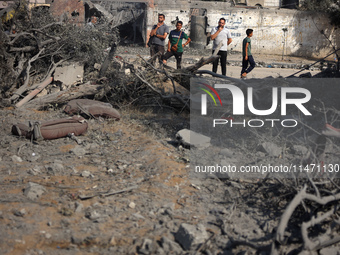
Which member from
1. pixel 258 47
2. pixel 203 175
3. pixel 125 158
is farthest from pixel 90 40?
Result: pixel 258 47

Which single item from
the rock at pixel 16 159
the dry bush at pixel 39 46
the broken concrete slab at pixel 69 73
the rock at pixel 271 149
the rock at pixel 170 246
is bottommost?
the rock at pixel 170 246

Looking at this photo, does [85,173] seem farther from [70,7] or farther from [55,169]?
[70,7]

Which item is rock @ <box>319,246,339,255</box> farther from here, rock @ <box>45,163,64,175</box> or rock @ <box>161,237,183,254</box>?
rock @ <box>45,163,64,175</box>

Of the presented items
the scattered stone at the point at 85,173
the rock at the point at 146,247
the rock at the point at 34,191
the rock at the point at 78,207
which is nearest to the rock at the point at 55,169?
the scattered stone at the point at 85,173

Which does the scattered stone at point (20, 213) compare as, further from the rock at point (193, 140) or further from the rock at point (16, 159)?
the rock at point (193, 140)

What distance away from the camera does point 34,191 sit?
4.27 m

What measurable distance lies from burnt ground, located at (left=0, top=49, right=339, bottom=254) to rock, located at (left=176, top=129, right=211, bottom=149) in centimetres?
16

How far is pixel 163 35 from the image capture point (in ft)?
32.4

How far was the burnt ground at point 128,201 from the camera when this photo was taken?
347 centimetres

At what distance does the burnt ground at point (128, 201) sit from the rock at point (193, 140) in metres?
0.16

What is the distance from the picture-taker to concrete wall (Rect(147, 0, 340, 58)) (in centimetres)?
1984

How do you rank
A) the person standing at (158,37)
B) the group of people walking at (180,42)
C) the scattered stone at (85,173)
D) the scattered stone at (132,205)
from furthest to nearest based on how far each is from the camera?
the person standing at (158,37)
the group of people walking at (180,42)
the scattered stone at (85,173)
the scattered stone at (132,205)

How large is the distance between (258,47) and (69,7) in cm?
913

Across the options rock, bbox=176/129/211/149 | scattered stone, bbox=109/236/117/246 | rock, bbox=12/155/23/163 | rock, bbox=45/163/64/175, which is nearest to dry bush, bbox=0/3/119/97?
rock, bbox=12/155/23/163
